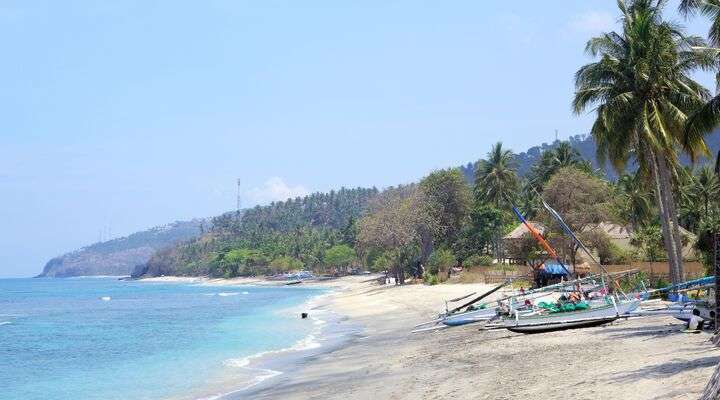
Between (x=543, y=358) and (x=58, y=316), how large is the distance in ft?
203

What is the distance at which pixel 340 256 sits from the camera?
439ft

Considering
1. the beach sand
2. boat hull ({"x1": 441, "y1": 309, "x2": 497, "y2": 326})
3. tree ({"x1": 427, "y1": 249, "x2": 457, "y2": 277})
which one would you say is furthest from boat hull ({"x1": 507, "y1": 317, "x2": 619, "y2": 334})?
tree ({"x1": 427, "y1": 249, "x2": 457, "y2": 277})

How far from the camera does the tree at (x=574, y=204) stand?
47469mm

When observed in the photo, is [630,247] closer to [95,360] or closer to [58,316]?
[95,360]

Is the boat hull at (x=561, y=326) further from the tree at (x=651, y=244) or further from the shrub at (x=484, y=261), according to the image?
the shrub at (x=484, y=261)

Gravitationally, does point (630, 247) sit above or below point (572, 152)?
below

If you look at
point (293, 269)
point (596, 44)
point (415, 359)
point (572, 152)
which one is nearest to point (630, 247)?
point (572, 152)

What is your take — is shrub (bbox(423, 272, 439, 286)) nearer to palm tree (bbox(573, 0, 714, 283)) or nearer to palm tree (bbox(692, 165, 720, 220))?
palm tree (bbox(692, 165, 720, 220))

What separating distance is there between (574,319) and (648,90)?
10306 mm

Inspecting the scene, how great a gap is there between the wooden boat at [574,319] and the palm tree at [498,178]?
190 ft

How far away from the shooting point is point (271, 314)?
54719 mm

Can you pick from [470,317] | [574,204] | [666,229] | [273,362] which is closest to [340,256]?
[574,204]

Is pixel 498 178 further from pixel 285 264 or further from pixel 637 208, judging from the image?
pixel 285 264

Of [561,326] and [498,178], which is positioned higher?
[498,178]
